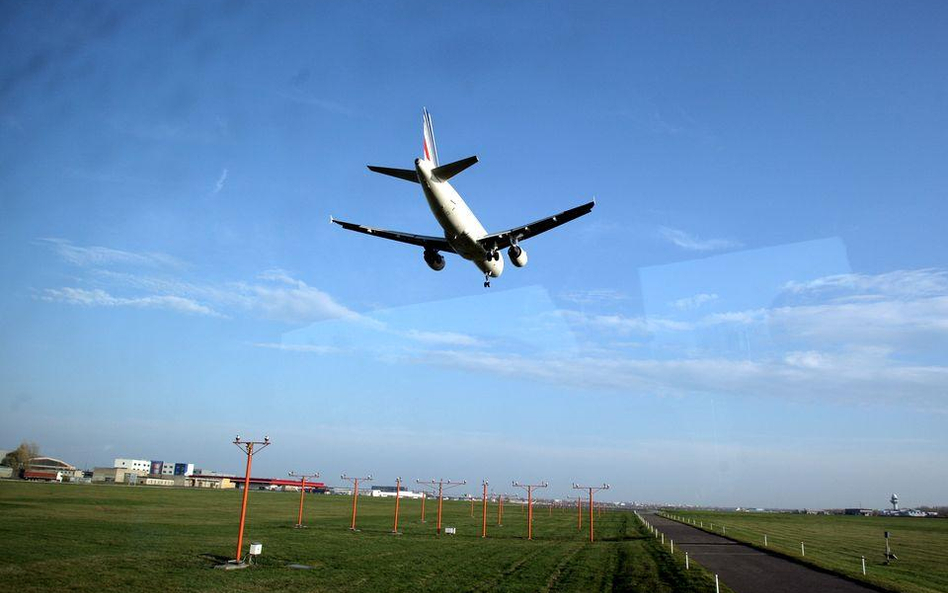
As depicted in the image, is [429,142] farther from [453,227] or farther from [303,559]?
[303,559]

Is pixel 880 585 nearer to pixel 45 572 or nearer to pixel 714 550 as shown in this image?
pixel 714 550

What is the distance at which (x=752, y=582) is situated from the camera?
3381 centimetres

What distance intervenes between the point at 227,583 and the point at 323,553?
13655 millimetres

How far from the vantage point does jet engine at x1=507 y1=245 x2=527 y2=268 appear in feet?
138

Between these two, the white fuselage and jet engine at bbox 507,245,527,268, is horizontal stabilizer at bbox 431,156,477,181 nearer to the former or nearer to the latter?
the white fuselage

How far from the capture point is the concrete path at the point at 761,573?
32.2 m

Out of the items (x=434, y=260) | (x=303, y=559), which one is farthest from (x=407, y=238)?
(x=303, y=559)

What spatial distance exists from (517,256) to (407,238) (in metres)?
7.60

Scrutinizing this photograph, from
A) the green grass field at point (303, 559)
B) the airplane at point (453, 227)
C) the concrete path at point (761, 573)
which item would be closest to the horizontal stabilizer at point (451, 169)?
the airplane at point (453, 227)

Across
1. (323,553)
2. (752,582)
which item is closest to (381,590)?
(323,553)

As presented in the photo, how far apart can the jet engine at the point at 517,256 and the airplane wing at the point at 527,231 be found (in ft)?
1.60

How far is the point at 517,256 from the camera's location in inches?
1674

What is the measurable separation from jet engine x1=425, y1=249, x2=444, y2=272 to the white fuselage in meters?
1.90

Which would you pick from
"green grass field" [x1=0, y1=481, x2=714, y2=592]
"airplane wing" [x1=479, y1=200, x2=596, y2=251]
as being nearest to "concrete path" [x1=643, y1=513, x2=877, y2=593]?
"green grass field" [x1=0, y1=481, x2=714, y2=592]
